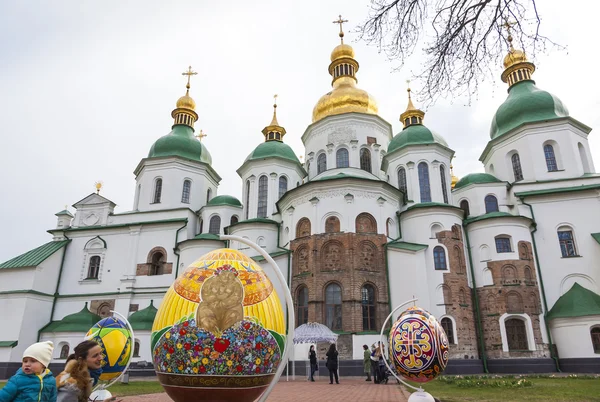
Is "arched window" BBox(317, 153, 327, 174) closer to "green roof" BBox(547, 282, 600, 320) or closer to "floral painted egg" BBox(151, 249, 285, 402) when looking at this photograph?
"green roof" BBox(547, 282, 600, 320)

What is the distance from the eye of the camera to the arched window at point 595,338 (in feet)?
74.2

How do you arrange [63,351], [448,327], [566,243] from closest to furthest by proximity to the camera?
[448,327] < [566,243] < [63,351]

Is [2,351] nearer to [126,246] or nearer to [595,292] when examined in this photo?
[126,246]

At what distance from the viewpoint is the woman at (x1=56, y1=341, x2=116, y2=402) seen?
4.58 metres

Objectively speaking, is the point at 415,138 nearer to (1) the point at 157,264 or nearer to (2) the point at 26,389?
(1) the point at 157,264

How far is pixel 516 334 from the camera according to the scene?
79.4 feet

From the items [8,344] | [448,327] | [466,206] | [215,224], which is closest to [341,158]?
[466,206]

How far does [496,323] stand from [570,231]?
26.9 feet

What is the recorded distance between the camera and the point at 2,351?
27.5 m

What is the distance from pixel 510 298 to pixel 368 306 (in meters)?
8.59

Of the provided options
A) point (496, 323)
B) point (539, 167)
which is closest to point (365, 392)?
point (496, 323)

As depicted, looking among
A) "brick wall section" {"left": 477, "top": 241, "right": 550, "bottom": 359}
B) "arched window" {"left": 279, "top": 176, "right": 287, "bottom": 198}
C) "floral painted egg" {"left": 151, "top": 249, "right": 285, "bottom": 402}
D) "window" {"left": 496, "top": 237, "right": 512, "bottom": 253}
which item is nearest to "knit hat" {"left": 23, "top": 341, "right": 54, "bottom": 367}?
"floral painted egg" {"left": 151, "top": 249, "right": 285, "bottom": 402}

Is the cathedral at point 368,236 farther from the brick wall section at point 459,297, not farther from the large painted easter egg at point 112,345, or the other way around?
the large painted easter egg at point 112,345

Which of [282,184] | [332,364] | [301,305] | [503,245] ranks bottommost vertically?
[332,364]
